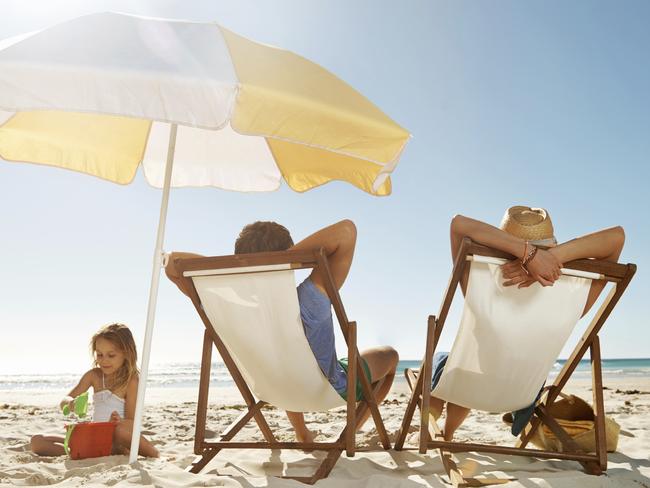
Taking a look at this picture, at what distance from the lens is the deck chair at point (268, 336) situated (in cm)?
265

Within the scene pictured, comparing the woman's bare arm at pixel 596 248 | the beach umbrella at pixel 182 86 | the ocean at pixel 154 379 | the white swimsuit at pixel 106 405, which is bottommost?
the ocean at pixel 154 379

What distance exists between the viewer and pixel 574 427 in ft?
10.7

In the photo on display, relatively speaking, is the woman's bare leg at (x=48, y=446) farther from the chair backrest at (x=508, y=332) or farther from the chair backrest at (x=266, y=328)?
the chair backrest at (x=508, y=332)

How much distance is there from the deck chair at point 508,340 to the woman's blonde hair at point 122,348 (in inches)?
73.2

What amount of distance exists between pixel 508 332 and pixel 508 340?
0.16ft

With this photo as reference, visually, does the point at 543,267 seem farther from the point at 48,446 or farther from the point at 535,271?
the point at 48,446

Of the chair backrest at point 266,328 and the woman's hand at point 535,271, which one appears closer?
the woman's hand at point 535,271

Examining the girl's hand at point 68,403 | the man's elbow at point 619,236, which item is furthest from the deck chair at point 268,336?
the man's elbow at point 619,236

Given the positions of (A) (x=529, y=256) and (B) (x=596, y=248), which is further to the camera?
(B) (x=596, y=248)

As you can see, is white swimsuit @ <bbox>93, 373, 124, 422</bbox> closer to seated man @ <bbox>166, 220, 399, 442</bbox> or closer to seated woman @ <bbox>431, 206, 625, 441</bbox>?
seated man @ <bbox>166, 220, 399, 442</bbox>

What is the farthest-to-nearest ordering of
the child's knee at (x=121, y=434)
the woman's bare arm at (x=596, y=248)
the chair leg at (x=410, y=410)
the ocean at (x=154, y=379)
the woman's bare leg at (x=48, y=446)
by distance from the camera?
the ocean at (x=154, y=379), the woman's bare leg at (x=48, y=446), the child's knee at (x=121, y=434), the chair leg at (x=410, y=410), the woman's bare arm at (x=596, y=248)

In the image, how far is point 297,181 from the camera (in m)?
4.15

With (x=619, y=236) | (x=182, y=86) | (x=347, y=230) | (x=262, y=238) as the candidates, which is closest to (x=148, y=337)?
(x=262, y=238)

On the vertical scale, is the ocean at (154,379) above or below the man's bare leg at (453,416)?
below
